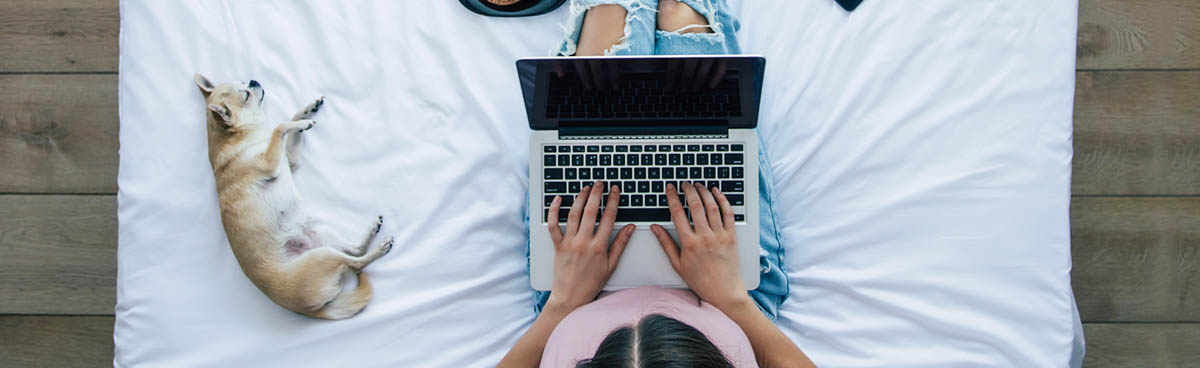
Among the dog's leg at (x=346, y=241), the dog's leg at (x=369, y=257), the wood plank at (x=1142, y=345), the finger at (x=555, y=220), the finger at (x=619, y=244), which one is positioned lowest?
the wood plank at (x=1142, y=345)

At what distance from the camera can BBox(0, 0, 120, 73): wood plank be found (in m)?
1.22

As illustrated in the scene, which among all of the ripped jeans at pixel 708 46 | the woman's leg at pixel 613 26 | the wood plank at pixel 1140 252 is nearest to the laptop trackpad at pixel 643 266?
the ripped jeans at pixel 708 46

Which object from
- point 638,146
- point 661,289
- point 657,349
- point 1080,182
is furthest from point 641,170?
point 1080,182

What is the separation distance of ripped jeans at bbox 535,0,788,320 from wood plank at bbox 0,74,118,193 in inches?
35.0

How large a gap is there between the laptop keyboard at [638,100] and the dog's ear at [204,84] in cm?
52

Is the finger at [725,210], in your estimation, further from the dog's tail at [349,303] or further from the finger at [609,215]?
the dog's tail at [349,303]

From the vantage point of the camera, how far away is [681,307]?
2.51 feet

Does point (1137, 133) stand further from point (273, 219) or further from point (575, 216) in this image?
point (273, 219)

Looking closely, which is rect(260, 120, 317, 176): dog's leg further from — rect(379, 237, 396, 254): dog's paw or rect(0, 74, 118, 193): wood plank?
rect(0, 74, 118, 193): wood plank

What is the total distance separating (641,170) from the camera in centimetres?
81

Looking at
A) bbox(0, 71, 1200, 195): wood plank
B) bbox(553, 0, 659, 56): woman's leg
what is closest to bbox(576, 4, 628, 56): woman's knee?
bbox(553, 0, 659, 56): woman's leg

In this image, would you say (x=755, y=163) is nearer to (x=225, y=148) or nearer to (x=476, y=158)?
(x=476, y=158)

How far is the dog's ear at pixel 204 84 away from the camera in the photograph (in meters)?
0.94

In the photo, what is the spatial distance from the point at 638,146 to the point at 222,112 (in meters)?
0.57
